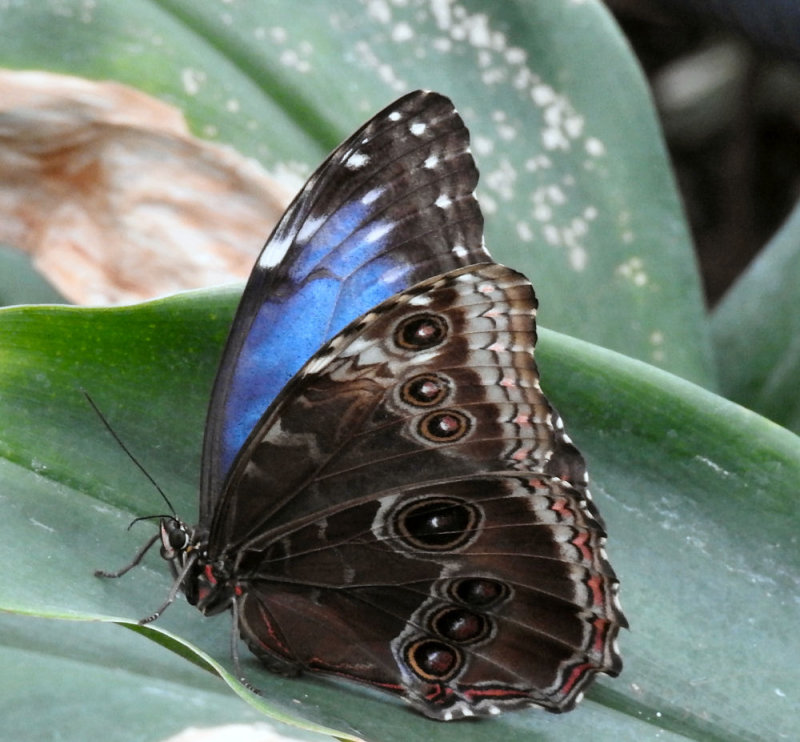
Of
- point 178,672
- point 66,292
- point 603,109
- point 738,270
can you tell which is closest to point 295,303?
point 178,672

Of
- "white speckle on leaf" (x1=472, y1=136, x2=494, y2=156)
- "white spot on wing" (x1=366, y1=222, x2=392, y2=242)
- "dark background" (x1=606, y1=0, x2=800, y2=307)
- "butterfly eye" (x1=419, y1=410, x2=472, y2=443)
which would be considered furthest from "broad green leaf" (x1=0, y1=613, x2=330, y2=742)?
"dark background" (x1=606, y1=0, x2=800, y2=307)

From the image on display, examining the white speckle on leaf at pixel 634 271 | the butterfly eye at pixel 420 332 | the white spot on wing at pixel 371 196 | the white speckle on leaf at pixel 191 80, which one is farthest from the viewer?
the white speckle on leaf at pixel 634 271

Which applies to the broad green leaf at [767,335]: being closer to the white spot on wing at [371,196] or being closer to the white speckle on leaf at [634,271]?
the white speckle on leaf at [634,271]

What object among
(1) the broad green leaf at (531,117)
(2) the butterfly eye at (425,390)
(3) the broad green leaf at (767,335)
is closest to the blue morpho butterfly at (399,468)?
(2) the butterfly eye at (425,390)

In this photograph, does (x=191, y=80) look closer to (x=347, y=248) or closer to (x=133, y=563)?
(x=347, y=248)

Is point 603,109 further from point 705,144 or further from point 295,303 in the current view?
point 705,144

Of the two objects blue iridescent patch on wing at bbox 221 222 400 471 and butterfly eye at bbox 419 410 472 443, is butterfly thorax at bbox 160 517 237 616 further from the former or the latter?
butterfly eye at bbox 419 410 472 443
